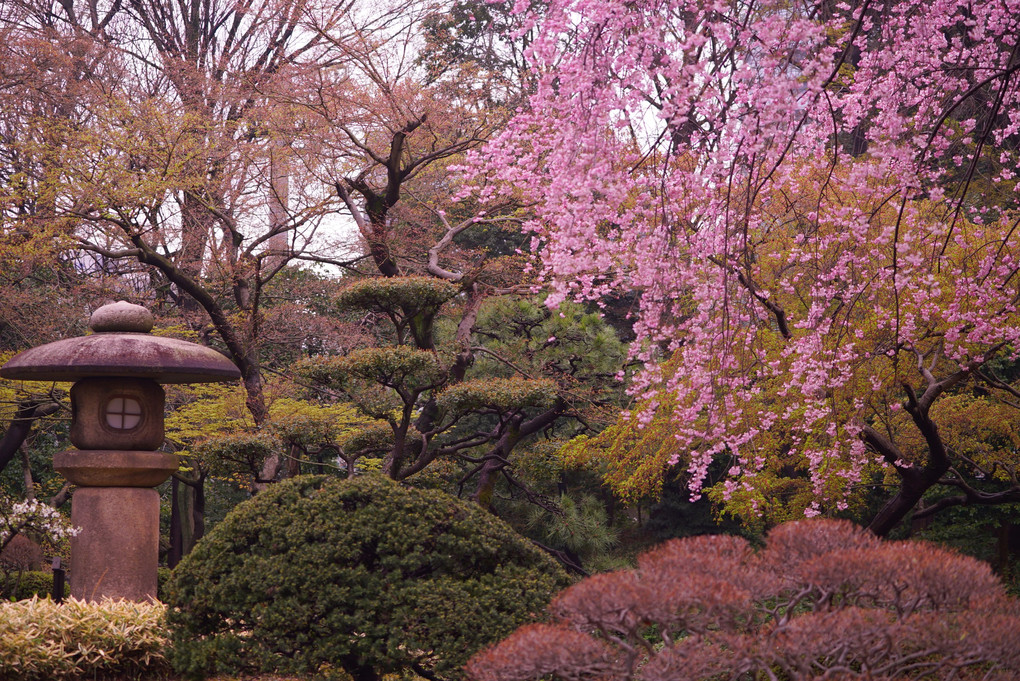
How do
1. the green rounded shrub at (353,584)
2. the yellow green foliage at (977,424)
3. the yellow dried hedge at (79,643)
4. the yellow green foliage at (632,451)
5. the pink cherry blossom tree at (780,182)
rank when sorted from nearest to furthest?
the pink cherry blossom tree at (780,182) < the green rounded shrub at (353,584) < the yellow dried hedge at (79,643) < the yellow green foliage at (977,424) < the yellow green foliage at (632,451)

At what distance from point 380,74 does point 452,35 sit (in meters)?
6.00

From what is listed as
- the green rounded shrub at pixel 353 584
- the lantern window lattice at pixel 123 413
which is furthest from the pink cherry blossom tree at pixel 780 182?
the lantern window lattice at pixel 123 413

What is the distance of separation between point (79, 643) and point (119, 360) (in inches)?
85.2

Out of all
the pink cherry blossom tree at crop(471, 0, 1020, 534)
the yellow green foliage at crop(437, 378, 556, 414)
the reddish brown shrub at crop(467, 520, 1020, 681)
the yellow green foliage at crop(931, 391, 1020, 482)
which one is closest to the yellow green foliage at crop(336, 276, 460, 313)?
the yellow green foliage at crop(437, 378, 556, 414)

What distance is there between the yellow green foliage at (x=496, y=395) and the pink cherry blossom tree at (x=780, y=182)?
2.76ft

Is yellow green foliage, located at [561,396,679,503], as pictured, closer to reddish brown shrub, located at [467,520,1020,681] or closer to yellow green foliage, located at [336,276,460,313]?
yellow green foliage, located at [336,276,460,313]

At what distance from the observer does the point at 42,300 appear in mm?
10688

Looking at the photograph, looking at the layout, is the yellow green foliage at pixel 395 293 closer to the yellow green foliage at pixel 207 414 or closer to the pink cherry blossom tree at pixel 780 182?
the pink cherry blossom tree at pixel 780 182

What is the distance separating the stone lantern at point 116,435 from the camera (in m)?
6.87

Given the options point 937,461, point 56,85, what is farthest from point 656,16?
point 56,85

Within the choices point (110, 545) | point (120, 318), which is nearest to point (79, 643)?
point (110, 545)

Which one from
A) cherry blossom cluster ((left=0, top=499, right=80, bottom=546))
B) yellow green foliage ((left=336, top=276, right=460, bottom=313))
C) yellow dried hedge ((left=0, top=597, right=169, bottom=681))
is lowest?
yellow dried hedge ((left=0, top=597, right=169, bottom=681))

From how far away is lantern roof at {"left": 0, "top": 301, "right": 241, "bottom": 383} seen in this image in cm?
677

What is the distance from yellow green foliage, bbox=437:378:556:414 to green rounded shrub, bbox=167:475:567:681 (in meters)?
1.90
